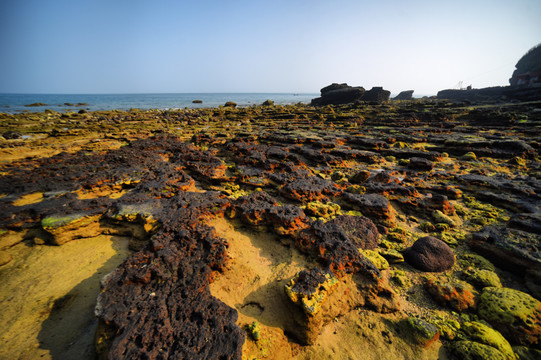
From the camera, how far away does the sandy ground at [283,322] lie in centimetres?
219

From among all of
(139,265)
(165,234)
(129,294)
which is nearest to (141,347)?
(129,294)

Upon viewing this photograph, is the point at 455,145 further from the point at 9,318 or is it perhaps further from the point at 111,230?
the point at 9,318

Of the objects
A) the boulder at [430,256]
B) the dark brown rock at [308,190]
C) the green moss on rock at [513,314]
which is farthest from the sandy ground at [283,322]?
the dark brown rock at [308,190]

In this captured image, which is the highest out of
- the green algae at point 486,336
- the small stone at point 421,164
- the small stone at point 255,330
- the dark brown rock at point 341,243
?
the small stone at point 421,164

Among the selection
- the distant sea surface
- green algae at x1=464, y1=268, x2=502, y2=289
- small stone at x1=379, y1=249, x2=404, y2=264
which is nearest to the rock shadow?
small stone at x1=379, y1=249, x2=404, y2=264

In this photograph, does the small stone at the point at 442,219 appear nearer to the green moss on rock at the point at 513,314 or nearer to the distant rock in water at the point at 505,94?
the green moss on rock at the point at 513,314

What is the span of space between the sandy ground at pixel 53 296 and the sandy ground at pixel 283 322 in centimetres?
154

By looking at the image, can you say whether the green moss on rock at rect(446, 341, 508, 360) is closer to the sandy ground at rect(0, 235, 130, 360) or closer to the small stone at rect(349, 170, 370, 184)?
the sandy ground at rect(0, 235, 130, 360)

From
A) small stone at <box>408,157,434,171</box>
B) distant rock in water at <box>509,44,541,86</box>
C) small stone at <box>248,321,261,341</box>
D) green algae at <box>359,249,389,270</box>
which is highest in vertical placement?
distant rock in water at <box>509,44,541,86</box>

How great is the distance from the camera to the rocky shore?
7.09ft

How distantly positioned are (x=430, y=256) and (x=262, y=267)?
2.70 meters

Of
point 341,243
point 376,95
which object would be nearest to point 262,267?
point 341,243

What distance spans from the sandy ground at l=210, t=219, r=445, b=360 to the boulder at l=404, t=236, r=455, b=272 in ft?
3.46

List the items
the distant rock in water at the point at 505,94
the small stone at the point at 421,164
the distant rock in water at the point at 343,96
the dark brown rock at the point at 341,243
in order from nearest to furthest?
the dark brown rock at the point at 341,243 → the small stone at the point at 421,164 → the distant rock in water at the point at 505,94 → the distant rock in water at the point at 343,96
